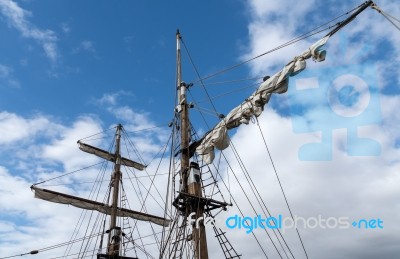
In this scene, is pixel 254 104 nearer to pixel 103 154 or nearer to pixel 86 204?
pixel 86 204

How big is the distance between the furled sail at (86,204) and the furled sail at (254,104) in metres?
12.0

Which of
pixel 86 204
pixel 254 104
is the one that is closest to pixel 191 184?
pixel 254 104

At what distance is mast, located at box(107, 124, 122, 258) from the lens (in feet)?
97.7

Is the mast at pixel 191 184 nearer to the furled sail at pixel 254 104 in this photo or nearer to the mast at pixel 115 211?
the furled sail at pixel 254 104

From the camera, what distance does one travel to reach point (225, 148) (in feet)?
59.2

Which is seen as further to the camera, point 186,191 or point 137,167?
point 137,167

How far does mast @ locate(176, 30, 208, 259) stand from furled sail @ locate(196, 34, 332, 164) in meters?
0.81

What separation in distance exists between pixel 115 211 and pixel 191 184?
18.1 m

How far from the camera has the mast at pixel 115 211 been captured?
97.7 ft

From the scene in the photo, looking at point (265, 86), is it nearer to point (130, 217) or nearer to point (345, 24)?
point (345, 24)

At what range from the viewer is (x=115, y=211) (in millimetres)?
32844

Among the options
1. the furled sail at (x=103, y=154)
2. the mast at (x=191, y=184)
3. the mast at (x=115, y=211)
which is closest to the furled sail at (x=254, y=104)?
the mast at (x=191, y=184)

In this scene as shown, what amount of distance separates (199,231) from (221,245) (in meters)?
1.36

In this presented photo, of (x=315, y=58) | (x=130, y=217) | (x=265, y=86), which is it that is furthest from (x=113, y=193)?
(x=315, y=58)
